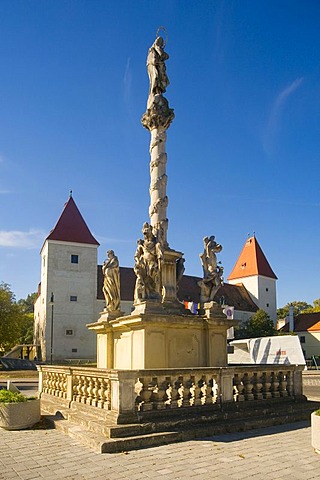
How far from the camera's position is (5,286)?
49781 millimetres

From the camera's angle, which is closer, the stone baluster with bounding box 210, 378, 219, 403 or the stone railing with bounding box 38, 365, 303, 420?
the stone railing with bounding box 38, 365, 303, 420

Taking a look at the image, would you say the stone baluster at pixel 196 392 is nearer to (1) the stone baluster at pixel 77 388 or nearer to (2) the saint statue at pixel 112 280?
(1) the stone baluster at pixel 77 388

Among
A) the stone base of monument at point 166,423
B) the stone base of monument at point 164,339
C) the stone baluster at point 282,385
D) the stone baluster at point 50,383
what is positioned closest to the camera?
the stone base of monument at point 166,423

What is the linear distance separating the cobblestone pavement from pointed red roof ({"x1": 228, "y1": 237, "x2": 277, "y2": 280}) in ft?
226

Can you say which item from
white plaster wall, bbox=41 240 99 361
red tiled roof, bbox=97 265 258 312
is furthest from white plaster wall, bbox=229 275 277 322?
white plaster wall, bbox=41 240 99 361

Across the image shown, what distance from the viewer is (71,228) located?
5706 centimetres

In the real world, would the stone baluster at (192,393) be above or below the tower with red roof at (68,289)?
below

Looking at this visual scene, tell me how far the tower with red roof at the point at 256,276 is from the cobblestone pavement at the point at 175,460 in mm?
67907

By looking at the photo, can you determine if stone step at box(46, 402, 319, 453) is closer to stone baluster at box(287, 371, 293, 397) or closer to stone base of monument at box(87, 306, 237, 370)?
stone baluster at box(287, 371, 293, 397)

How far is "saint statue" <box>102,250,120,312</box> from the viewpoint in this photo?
494 inches

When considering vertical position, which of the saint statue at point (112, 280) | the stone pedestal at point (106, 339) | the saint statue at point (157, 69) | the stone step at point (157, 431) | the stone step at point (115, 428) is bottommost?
the stone step at point (157, 431)

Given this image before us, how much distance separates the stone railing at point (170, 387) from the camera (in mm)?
7562

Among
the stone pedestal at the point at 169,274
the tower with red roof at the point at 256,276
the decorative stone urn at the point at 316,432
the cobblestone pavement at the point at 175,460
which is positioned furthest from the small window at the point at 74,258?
the decorative stone urn at the point at 316,432

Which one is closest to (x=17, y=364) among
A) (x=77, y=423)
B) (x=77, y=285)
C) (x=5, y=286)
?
(x=5, y=286)
